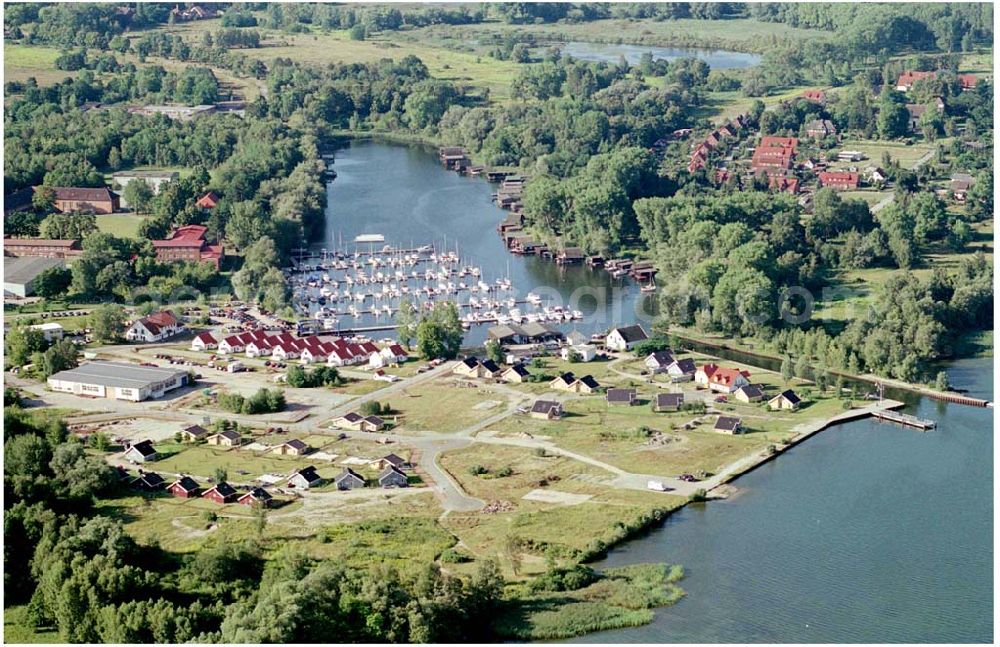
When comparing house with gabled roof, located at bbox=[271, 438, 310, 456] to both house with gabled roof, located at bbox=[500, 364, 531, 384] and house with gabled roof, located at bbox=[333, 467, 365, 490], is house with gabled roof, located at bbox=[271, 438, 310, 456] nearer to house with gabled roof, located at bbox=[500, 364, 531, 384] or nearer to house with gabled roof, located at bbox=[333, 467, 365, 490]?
house with gabled roof, located at bbox=[333, 467, 365, 490]

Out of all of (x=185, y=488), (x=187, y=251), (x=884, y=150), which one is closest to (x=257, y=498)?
(x=185, y=488)

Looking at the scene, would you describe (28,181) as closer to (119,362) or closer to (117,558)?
(119,362)

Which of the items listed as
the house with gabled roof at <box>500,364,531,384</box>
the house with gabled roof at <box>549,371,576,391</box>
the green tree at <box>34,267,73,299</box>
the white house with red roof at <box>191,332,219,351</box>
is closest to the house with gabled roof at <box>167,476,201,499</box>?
the house with gabled roof at <box>500,364,531,384</box>

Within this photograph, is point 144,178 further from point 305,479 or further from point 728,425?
point 728,425

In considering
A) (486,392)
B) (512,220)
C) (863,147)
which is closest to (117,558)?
(486,392)

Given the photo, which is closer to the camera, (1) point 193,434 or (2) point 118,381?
(1) point 193,434

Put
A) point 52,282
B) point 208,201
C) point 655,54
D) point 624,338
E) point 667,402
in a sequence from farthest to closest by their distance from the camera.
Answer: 1. point 655,54
2. point 208,201
3. point 52,282
4. point 624,338
5. point 667,402
